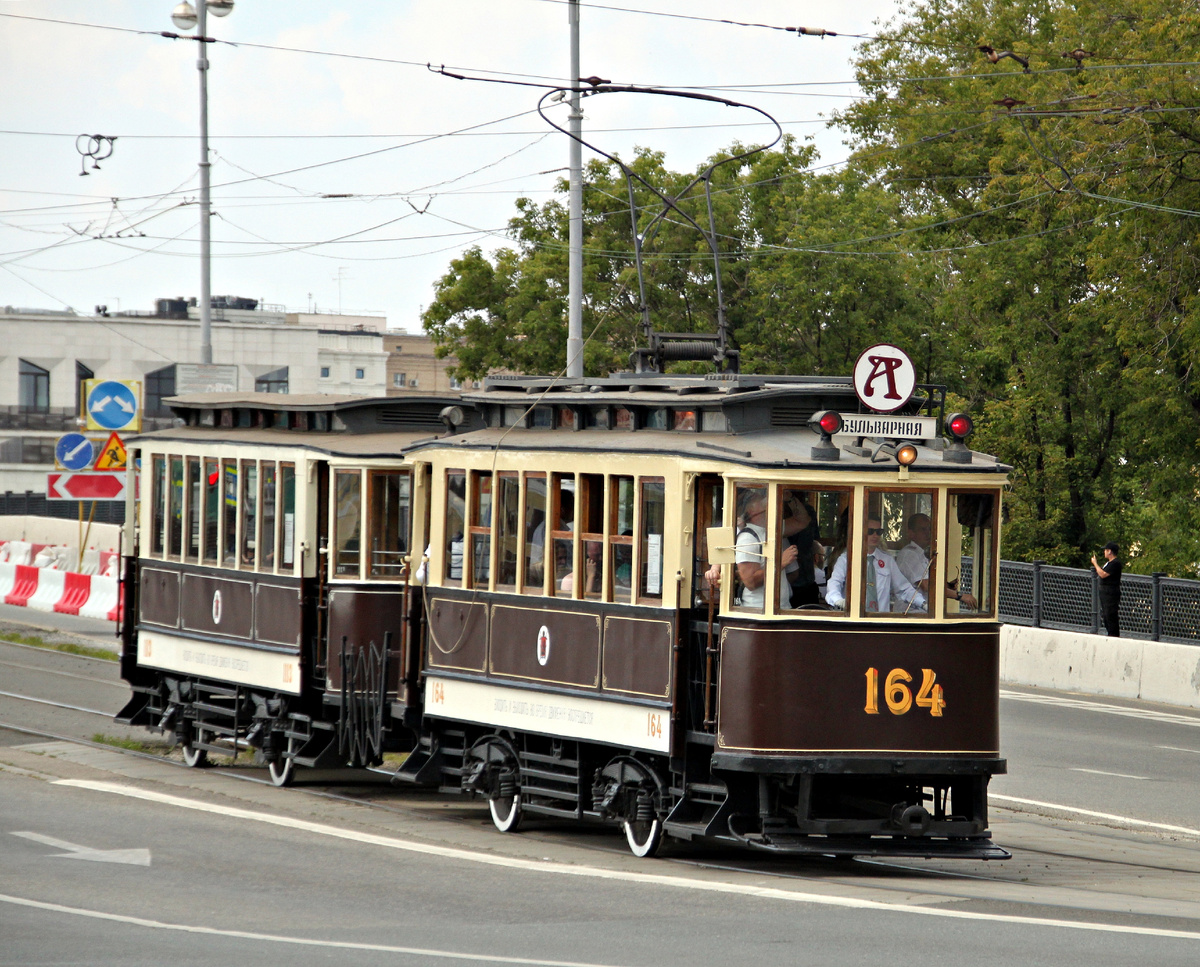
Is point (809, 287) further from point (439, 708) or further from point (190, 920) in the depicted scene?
point (190, 920)

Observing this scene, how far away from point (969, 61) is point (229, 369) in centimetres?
1664

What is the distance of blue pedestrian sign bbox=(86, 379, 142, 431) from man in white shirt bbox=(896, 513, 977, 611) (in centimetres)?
1487

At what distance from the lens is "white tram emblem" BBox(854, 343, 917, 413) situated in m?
11.1

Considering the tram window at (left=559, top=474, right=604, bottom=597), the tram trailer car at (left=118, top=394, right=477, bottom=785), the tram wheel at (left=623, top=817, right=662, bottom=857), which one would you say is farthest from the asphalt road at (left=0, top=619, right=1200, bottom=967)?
the tram window at (left=559, top=474, right=604, bottom=597)

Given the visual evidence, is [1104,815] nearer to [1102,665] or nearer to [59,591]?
[1102,665]

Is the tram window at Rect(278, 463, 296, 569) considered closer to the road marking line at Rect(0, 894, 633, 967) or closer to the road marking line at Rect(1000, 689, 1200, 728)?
the road marking line at Rect(0, 894, 633, 967)

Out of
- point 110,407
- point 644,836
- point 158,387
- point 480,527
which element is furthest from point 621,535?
point 158,387

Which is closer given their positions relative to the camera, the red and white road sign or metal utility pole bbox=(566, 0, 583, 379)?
metal utility pole bbox=(566, 0, 583, 379)

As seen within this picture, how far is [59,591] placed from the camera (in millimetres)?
31391

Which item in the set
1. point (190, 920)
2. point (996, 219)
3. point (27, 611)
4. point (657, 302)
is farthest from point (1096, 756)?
point (657, 302)

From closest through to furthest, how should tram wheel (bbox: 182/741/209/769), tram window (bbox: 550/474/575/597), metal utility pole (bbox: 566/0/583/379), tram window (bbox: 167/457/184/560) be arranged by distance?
tram window (bbox: 550/474/575/597)
tram wheel (bbox: 182/741/209/769)
tram window (bbox: 167/457/184/560)
metal utility pole (bbox: 566/0/583/379)

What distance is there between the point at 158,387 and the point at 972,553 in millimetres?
63893

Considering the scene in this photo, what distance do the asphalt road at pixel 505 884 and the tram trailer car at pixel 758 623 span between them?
439 millimetres

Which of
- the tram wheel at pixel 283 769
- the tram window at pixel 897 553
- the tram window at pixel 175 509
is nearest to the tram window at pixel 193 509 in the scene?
the tram window at pixel 175 509
